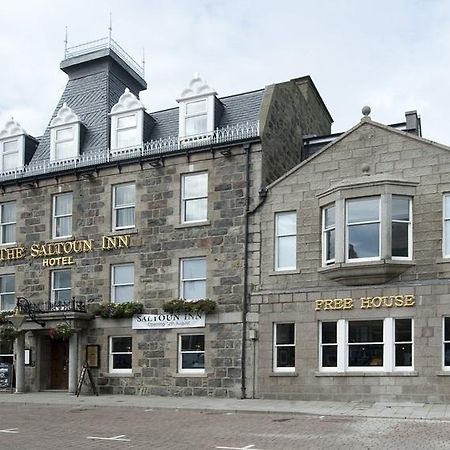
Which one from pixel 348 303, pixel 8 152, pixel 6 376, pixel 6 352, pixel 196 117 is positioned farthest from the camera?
pixel 8 152

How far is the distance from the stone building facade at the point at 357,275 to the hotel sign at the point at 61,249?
19.0 ft

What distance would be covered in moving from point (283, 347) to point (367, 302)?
3279mm

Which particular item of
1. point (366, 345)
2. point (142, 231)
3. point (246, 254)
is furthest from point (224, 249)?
point (366, 345)

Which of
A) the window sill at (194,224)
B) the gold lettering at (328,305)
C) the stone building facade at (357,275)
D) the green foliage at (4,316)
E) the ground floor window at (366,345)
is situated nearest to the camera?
A: the stone building facade at (357,275)

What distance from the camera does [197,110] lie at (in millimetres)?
26609

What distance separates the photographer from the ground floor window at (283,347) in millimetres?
22797

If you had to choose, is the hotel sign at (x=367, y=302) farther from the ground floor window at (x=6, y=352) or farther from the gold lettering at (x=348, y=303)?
the ground floor window at (x=6, y=352)

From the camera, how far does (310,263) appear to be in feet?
74.7

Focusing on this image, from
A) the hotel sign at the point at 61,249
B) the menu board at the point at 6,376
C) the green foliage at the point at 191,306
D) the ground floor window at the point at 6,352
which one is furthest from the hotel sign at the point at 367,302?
the ground floor window at the point at 6,352

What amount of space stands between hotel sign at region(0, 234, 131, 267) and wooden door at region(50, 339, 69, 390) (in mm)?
3243

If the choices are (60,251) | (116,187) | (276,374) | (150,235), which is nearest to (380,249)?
(276,374)

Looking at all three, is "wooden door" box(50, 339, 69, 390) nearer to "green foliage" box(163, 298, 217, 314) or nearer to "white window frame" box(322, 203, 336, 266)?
"green foliage" box(163, 298, 217, 314)

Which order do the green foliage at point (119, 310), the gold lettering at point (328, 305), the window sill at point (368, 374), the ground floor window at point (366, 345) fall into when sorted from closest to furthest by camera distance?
the window sill at point (368, 374) → the ground floor window at point (366, 345) → the gold lettering at point (328, 305) → the green foliage at point (119, 310)

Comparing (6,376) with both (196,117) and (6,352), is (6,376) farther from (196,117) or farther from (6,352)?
(196,117)
